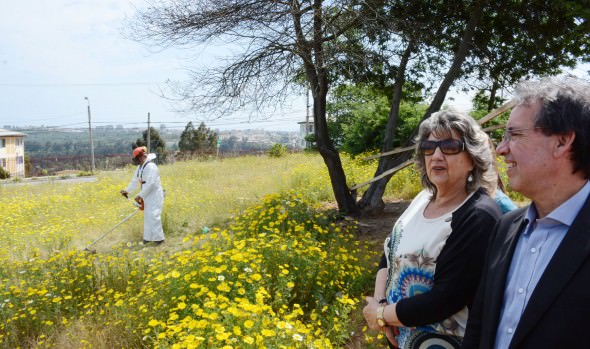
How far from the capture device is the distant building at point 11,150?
251 ft

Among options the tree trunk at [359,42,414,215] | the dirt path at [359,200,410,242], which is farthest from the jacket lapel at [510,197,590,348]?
the tree trunk at [359,42,414,215]

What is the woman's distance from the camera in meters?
1.76

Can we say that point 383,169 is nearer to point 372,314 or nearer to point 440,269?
point 372,314

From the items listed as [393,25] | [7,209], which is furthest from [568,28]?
[7,209]

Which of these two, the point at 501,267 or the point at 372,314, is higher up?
the point at 501,267

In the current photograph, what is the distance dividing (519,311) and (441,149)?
828 millimetres

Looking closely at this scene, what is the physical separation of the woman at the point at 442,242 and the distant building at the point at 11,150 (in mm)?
86015

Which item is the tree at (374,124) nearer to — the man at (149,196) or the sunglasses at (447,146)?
the man at (149,196)

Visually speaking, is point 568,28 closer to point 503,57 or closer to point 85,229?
point 503,57

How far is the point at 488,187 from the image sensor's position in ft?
6.32

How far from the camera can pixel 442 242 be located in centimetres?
186

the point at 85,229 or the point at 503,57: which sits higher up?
the point at 503,57

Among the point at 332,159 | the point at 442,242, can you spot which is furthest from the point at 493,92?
the point at 442,242

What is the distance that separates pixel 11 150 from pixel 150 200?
286 feet
